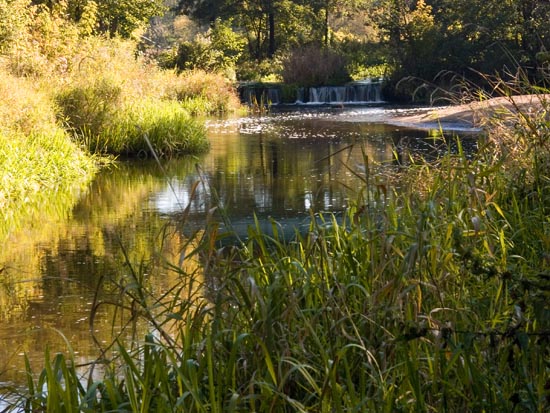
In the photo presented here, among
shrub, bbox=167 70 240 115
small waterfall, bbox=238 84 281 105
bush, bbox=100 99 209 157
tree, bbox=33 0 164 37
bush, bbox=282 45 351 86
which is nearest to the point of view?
bush, bbox=100 99 209 157

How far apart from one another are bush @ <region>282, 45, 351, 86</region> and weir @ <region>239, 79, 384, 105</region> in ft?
2.98

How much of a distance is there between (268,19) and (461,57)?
18690 mm

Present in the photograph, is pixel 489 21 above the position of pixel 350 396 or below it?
above

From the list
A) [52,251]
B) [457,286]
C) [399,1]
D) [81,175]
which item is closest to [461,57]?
[399,1]

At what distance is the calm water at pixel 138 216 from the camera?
5.44 meters

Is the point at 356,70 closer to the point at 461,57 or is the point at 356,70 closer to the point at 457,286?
the point at 461,57

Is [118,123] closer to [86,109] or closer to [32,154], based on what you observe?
[86,109]

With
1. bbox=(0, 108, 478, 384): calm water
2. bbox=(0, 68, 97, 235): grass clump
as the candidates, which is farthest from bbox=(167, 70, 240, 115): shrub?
bbox=(0, 68, 97, 235): grass clump

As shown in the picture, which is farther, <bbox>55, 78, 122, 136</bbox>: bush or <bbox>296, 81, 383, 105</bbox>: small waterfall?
<bbox>296, 81, 383, 105</bbox>: small waterfall

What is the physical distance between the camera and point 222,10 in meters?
48.5

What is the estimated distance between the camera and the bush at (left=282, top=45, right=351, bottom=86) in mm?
35500

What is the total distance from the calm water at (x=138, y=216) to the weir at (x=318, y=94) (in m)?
13.4

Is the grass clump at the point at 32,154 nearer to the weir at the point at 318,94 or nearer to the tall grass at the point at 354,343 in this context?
the tall grass at the point at 354,343

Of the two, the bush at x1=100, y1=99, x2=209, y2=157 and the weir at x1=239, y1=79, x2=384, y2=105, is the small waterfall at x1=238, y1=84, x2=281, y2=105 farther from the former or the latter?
the bush at x1=100, y1=99, x2=209, y2=157
